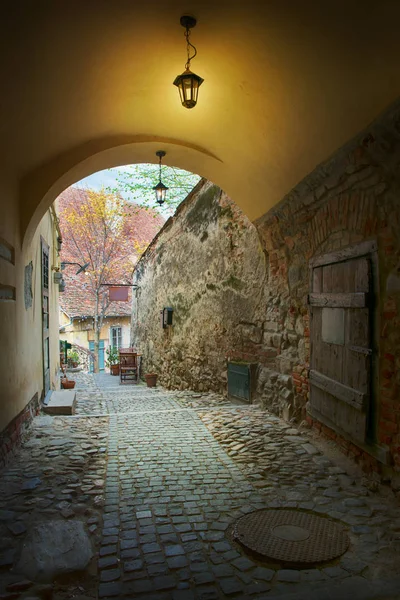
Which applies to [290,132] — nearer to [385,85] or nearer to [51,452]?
[385,85]

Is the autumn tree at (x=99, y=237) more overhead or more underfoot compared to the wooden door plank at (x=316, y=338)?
more overhead

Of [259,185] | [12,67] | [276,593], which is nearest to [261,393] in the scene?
[259,185]

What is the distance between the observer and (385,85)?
2729 millimetres

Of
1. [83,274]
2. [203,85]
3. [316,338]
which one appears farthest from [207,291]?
[83,274]

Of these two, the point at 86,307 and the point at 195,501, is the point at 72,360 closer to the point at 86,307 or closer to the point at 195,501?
the point at 86,307

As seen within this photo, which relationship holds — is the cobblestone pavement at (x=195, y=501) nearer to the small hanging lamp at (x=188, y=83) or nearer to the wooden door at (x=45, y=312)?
the wooden door at (x=45, y=312)

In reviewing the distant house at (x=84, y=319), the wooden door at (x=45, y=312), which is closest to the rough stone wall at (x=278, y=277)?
the wooden door at (x=45, y=312)

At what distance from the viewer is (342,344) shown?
12.6 feet

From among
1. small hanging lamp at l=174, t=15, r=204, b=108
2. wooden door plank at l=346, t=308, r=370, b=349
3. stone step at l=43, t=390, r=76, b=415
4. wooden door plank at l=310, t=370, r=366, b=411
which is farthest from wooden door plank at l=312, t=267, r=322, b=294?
stone step at l=43, t=390, r=76, b=415

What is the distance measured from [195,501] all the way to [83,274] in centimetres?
1808

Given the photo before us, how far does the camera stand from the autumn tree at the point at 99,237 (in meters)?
17.4

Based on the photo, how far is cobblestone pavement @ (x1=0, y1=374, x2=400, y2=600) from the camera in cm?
223

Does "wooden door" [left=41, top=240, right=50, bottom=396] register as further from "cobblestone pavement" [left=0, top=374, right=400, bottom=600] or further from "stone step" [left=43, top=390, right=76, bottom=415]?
"cobblestone pavement" [left=0, top=374, right=400, bottom=600]

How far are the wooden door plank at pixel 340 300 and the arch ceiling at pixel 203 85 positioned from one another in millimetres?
1237
